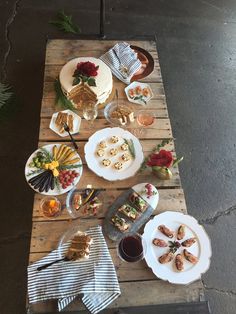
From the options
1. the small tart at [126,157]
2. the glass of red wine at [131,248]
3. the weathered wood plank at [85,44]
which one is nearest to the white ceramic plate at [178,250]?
the glass of red wine at [131,248]

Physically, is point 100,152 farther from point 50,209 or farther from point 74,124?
point 50,209

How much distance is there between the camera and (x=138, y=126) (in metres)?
2.55

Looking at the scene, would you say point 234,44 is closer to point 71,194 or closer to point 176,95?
point 176,95

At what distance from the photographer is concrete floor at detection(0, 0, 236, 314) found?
2848 millimetres

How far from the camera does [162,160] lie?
2.28 m

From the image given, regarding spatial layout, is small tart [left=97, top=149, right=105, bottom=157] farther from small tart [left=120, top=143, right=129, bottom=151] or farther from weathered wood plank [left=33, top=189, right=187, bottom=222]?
weathered wood plank [left=33, top=189, right=187, bottom=222]

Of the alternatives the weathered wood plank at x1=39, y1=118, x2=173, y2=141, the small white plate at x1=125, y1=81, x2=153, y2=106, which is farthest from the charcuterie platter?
the small white plate at x1=125, y1=81, x2=153, y2=106

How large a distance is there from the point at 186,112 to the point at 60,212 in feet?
6.95

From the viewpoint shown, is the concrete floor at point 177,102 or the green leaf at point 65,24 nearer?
the concrete floor at point 177,102

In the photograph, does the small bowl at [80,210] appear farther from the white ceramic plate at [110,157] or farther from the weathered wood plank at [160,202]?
the white ceramic plate at [110,157]

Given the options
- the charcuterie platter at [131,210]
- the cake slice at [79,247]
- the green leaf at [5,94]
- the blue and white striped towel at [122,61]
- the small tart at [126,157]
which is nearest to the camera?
the cake slice at [79,247]

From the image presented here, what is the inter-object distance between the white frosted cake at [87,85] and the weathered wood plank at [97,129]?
19 cm

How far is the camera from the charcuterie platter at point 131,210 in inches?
82.4

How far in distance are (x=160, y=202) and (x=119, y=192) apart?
0.96ft
